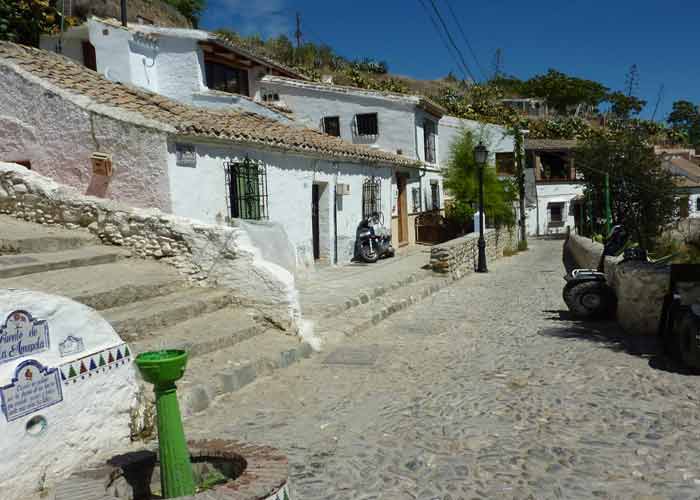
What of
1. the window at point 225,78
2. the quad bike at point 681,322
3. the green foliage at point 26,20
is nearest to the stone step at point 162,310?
the quad bike at point 681,322

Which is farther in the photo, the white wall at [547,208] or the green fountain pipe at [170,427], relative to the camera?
the white wall at [547,208]

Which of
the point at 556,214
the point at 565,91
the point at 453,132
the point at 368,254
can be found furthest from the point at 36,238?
the point at 565,91

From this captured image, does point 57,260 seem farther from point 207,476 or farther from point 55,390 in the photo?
point 207,476

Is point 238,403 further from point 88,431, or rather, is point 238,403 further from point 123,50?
point 123,50

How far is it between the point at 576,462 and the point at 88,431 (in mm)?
3232

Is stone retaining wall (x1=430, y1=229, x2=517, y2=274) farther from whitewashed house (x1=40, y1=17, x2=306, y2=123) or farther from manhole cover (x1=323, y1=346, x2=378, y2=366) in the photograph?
manhole cover (x1=323, y1=346, x2=378, y2=366)

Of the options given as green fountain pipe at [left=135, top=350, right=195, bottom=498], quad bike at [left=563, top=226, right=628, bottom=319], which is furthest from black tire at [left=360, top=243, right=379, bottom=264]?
green fountain pipe at [left=135, top=350, right=195, bottom=498]

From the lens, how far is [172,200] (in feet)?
28.9

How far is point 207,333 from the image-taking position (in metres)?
6.28

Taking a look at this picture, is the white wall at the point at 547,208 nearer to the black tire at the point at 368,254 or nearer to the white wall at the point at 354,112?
the white wall at the point at 354,112

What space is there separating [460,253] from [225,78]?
8.80m

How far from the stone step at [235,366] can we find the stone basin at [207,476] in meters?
1.54

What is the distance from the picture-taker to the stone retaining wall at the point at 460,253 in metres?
13.8

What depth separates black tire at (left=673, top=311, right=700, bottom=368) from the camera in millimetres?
5434
